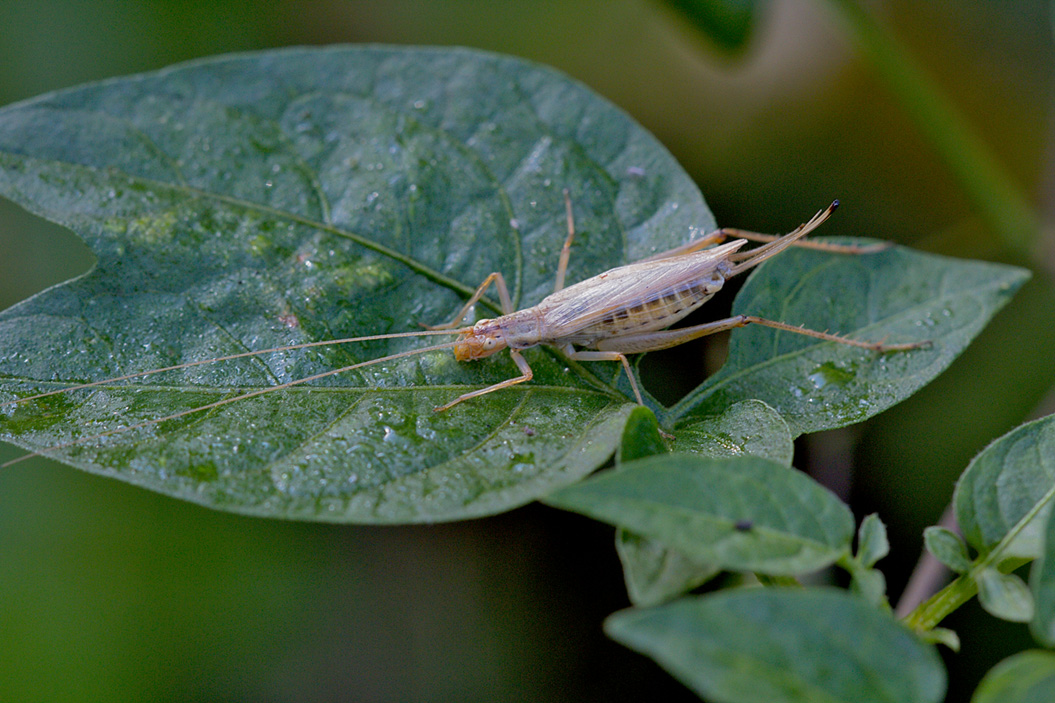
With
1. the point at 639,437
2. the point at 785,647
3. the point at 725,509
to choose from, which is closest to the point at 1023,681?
the point at 785,647

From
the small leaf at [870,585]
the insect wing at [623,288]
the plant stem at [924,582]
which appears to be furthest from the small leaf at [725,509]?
the insect wing at [623,288]

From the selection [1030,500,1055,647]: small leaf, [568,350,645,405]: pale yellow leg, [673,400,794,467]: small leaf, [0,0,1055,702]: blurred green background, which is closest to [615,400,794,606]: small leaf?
[673,400,794,467]: small leaf

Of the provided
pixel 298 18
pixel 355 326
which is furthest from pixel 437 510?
pixel 298 18

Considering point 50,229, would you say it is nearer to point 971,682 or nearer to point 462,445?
point 462,445

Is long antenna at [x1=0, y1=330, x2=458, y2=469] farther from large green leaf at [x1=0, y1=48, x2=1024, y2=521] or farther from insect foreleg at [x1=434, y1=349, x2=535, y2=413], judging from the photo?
insect foreleg at [x1=434, y1=349, x2=535, y2=413]

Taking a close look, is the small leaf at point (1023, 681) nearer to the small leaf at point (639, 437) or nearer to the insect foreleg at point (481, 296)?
the small leaf at point (639, 437)
